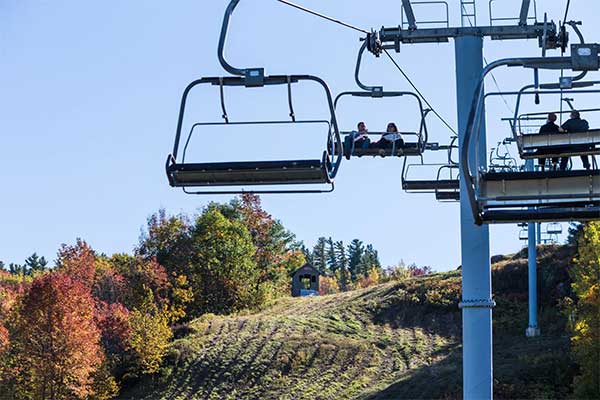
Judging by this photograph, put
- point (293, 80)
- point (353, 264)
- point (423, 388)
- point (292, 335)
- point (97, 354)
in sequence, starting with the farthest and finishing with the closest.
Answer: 1. point (353, 264)
2. point (292, 335)
3. point (97, 354)
4. point (423, 388)
5. point (293, 80)

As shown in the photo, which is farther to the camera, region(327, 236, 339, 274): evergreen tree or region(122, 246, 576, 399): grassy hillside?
region(327, 236, 339, 274): evergreen tree

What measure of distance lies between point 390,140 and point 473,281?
11.6 ft

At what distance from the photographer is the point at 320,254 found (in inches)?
6309

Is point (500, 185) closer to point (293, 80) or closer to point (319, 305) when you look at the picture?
point (293, 80)

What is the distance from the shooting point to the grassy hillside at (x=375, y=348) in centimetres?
4169

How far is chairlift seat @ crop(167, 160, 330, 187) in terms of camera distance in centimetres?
937

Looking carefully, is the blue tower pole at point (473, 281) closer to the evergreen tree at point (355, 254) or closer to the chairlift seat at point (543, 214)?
the chairlift seat at point (543, 214)

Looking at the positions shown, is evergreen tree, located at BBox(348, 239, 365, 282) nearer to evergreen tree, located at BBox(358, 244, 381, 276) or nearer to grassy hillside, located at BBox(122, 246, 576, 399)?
evergreen tree, located at BBox(358, 244, 381, 276)

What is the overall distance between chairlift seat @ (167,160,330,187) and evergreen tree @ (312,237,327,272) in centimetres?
14640

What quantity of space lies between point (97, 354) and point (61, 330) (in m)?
2.48

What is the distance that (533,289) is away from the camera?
136 feet

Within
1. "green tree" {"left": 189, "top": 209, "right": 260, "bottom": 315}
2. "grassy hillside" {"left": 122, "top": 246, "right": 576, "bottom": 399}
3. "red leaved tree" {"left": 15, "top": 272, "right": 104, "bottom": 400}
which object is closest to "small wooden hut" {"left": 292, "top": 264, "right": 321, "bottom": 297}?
"green tree" {"left": 189, "top": 209, "right": 260, "bottom": 315}

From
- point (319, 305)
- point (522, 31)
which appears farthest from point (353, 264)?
point (522, 31)

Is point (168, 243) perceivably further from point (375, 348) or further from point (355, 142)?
point (355, 142)
